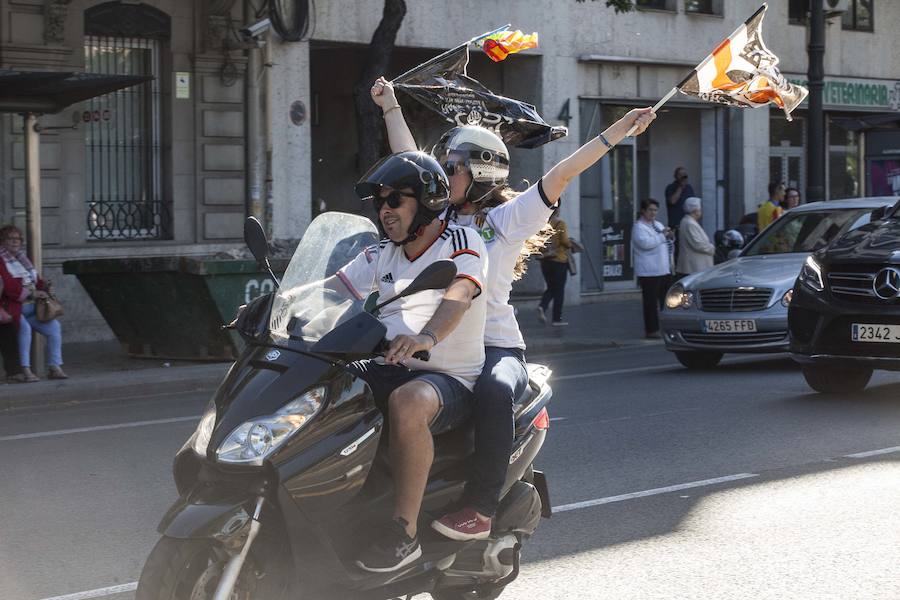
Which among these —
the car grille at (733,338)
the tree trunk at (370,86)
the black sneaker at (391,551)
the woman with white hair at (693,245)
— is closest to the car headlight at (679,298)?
the car grille at (733,338)

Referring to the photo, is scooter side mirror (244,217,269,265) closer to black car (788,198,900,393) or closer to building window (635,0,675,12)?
black car (788,198,900,393)

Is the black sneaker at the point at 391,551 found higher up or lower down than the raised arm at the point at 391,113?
lower down

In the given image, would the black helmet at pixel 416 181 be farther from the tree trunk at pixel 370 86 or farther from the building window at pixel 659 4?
the building window at pixel 659 4

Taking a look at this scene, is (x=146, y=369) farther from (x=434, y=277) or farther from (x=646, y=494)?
(x=434, y=277)

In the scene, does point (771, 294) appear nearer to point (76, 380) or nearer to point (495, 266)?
point (76, 380)

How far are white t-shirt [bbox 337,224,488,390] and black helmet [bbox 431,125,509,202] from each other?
0.42 m

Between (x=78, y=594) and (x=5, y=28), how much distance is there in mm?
12617

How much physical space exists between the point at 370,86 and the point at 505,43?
433 inches

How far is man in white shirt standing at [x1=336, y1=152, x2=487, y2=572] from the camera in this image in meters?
4.45

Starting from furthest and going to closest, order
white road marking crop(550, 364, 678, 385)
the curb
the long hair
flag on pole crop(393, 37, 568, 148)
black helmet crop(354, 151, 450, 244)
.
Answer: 1. white road marking crop(550, 364, 678, 385)
2. the curb
3. flag on pole crop(393, 37, 568, 148)
4. the long hair
5. black helmet crop(354, 151, 450, 244)

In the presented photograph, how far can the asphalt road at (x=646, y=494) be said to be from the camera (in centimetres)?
579

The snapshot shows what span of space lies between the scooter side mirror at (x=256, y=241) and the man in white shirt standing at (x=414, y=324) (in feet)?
0.81

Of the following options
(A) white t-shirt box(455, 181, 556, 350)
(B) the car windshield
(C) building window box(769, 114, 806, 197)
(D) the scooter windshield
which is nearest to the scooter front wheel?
(D) the scooter windshield

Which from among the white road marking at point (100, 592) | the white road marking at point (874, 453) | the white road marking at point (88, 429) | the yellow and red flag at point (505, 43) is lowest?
the white road marking at point (88, 429)
